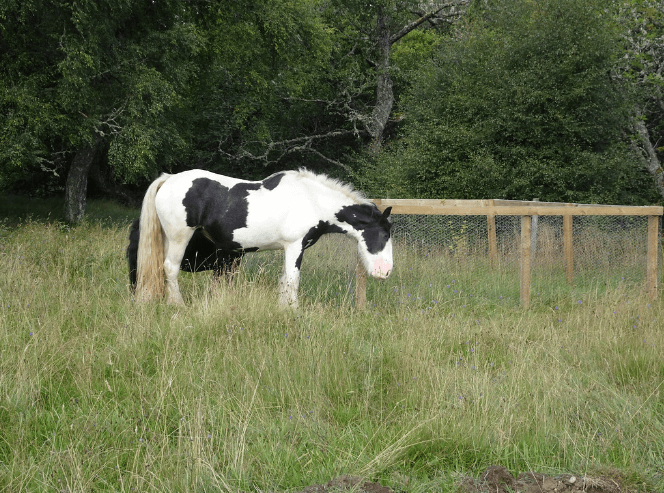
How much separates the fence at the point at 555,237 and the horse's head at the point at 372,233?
2.27 ft

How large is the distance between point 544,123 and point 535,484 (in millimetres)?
12006

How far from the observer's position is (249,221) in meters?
5.87

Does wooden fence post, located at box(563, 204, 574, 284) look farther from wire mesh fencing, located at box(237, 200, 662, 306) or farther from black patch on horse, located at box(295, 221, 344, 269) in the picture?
black patch on horse, located at box(295, 221, 344, 269)

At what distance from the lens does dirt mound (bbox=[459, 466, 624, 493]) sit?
2.63 m

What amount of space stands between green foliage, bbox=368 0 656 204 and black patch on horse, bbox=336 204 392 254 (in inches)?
304

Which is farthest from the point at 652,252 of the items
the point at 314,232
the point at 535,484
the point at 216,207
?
the point at 535,484

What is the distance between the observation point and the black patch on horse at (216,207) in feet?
19.2

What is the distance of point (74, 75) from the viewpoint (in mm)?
12164

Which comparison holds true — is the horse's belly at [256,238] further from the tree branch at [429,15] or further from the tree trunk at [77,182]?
the tree branch at [429,15]

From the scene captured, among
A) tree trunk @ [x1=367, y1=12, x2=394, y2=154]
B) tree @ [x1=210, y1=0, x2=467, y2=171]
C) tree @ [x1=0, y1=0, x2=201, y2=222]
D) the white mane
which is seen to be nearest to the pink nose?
the white mane

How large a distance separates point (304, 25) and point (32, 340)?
1558cm

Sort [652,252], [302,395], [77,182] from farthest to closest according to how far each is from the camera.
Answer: [77,182], [652,252], [302,395]

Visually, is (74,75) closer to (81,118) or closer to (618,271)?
(81,118)

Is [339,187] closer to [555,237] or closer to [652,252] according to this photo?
[652,252]
